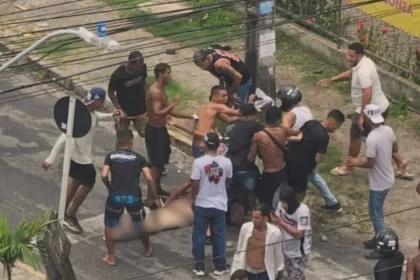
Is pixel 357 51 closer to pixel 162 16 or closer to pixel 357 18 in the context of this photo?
pixel 357 18

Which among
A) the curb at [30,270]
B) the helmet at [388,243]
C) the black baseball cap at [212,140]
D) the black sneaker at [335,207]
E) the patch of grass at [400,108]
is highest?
the black baseball cap at [212,140]

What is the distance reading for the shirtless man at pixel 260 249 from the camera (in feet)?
39.9

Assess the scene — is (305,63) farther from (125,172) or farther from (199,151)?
(125,172)

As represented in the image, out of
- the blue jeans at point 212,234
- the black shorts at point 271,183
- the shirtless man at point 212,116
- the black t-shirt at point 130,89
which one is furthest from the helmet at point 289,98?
the black t-shirt at point 130,89

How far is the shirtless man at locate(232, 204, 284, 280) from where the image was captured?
479 inches

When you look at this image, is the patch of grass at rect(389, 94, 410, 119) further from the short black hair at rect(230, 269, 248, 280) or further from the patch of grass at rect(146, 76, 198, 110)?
the short black hair at rect(230, 269, 248, 280)

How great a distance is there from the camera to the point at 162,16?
20125mm

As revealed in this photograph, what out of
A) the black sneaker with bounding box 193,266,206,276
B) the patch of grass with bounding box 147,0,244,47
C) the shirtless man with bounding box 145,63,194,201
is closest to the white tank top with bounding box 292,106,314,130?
the shirtless man with bounding box 145,63,194,201

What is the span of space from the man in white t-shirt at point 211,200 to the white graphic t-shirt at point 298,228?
2.51 ft

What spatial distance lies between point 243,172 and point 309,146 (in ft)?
2.50

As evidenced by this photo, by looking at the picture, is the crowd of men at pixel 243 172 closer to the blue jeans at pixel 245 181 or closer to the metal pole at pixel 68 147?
the blue jeans at pixel 245 181

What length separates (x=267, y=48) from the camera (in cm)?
1658

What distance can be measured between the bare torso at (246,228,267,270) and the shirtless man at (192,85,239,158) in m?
2.26

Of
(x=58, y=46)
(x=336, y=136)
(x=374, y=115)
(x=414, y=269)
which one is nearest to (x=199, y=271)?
(x=374, y=115)
